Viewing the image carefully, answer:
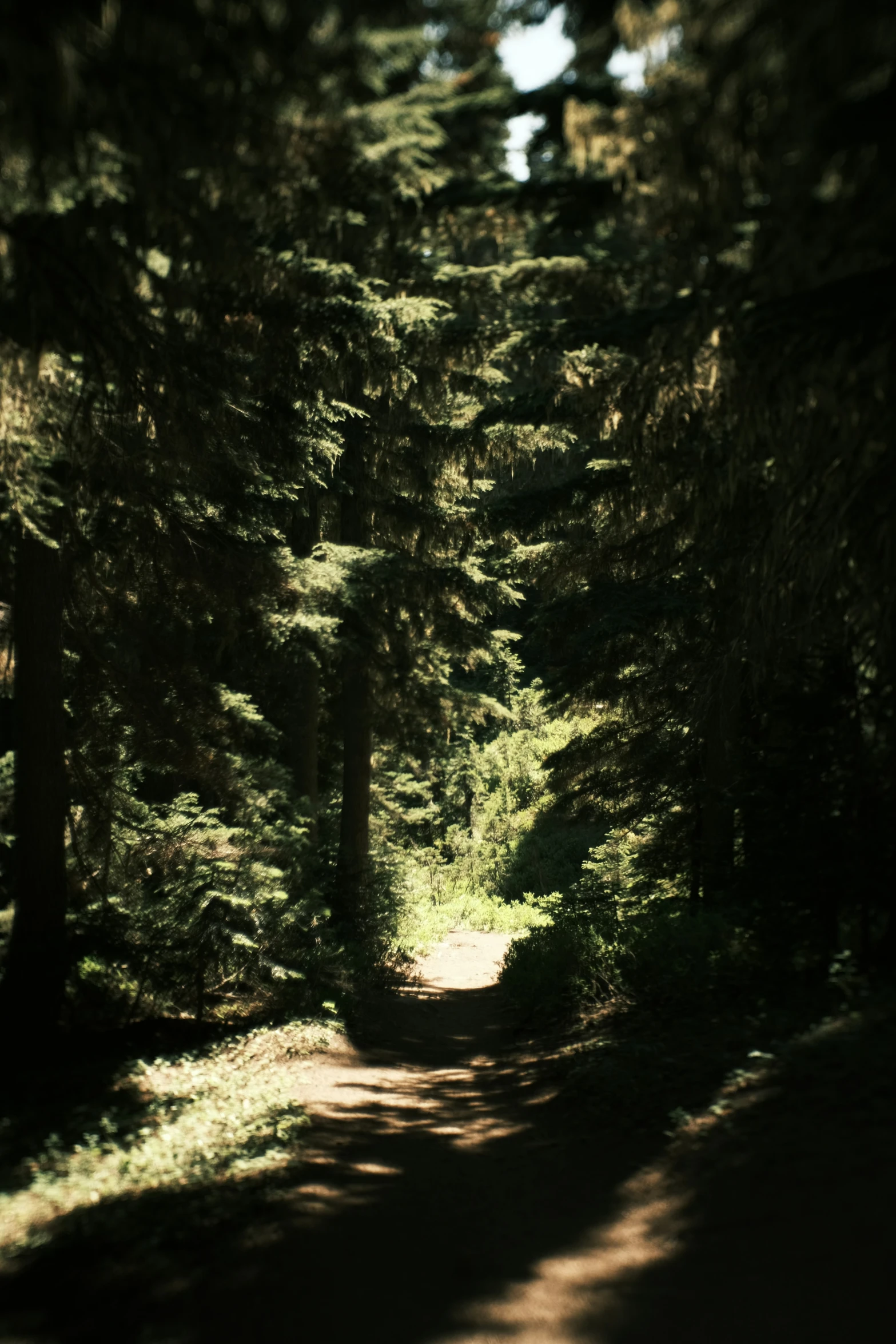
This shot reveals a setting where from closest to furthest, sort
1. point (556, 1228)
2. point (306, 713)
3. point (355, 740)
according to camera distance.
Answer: point (556, 1228)
point (306, 713)
point (355, 740)

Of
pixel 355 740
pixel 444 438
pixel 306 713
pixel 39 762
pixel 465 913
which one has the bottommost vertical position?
pixel 465 913

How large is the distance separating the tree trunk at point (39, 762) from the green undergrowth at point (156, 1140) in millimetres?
1789

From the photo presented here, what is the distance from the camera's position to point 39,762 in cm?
924

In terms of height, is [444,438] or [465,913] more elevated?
[444,438]

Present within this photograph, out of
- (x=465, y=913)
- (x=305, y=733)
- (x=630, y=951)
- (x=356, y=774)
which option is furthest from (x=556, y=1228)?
(x=465, y=913)

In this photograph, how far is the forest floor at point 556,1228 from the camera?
166 inches

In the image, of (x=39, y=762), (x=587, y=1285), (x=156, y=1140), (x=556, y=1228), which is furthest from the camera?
(x=39, y=762)

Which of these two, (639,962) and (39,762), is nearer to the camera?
(39,762)

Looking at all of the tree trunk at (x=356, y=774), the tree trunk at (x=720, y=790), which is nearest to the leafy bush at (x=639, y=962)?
the tree trunk at (x=720, y=790)

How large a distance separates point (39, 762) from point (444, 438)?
8.46 m

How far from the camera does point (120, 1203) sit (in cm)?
526

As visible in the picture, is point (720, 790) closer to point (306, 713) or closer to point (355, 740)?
point (306, 713)

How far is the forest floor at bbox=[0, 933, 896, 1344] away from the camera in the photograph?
4.22m

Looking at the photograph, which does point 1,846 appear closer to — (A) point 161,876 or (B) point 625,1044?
(A) point 161,876
